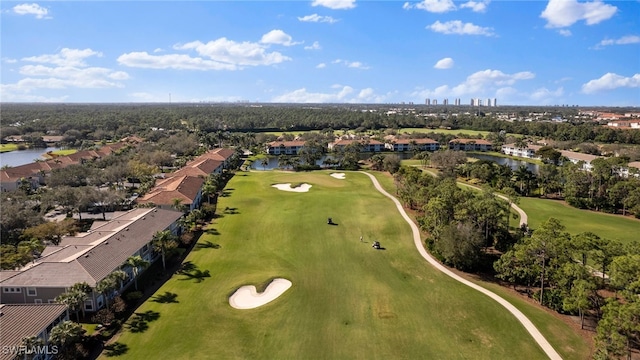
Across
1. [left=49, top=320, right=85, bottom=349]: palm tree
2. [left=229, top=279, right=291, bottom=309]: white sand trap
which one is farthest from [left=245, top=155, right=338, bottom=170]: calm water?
[left=49, top=320, right=85, bottom=349]: palm tree

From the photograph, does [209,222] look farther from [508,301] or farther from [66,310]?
[508,301]

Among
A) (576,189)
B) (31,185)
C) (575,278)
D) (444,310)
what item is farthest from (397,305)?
(31,185)

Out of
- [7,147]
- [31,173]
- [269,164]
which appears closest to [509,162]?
[269,164]

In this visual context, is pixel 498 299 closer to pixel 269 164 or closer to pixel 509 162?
pixel 269 164

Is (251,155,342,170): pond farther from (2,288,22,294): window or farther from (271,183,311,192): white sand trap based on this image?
(2,288,22,294): window


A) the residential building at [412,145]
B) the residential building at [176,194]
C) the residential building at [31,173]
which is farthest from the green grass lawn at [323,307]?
the residential building at [412,145]

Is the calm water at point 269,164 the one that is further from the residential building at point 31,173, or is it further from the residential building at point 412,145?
the residential building at point 31,173
